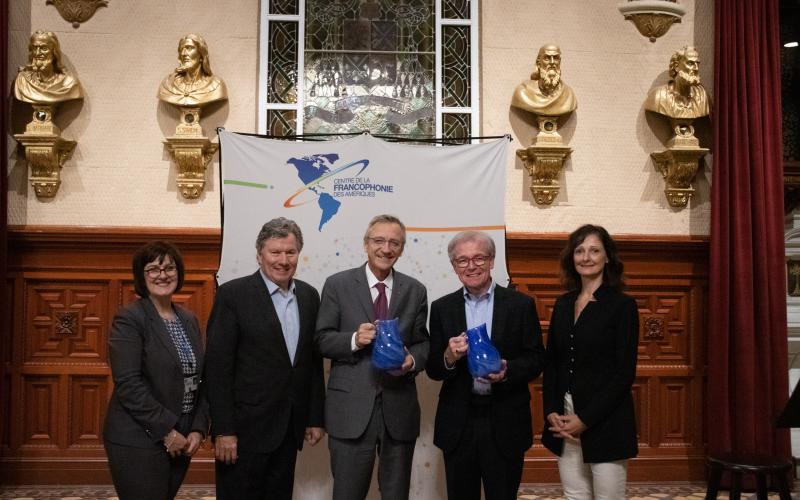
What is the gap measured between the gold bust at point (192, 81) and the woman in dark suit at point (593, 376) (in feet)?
8.74

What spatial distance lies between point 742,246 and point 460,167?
6.43 feet

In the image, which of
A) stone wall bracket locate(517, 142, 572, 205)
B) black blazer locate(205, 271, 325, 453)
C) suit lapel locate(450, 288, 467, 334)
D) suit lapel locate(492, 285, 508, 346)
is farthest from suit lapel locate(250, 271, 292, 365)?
stone wall bracket locate(517, 142, 572, 205)

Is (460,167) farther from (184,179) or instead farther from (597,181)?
(184,179)

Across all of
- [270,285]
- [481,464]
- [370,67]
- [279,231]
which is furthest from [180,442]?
[370,67]

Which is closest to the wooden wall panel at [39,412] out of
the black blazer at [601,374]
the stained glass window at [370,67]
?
the stained glass window at [370,67]

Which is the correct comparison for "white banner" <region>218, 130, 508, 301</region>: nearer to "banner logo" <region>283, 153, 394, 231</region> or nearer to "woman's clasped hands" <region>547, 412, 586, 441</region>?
"banner logo" <region>283, 153, 394, 231</region>

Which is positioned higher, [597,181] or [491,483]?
[597,181]

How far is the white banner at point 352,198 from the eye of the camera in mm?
3969

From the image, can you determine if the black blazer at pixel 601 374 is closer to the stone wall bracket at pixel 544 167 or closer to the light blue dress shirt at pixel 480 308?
the light blue dress shirt at pixel 480 308

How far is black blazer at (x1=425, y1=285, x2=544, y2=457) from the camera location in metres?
3.02

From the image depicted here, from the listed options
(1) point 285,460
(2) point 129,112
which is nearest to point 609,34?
(2) point 129,112

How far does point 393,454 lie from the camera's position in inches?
125

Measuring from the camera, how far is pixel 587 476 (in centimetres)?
299

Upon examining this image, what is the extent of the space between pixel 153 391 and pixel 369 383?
78 centimetres
